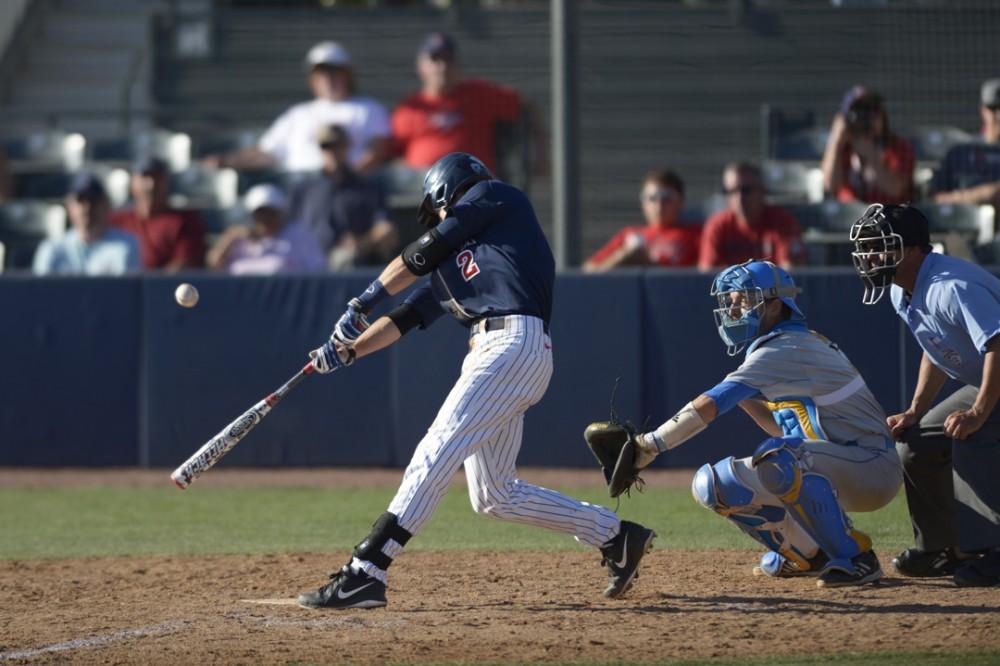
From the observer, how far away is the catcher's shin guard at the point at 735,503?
593cm

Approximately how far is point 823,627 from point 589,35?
7234mm

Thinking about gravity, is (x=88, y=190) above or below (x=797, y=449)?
above

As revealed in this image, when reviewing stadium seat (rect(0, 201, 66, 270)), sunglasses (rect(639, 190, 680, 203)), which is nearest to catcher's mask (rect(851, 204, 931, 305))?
sunglasses (rect(639, 190, 680, 203))

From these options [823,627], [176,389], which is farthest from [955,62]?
[823,627]

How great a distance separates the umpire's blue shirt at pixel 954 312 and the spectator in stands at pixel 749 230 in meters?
4.23

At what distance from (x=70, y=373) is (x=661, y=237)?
4332 millimetres

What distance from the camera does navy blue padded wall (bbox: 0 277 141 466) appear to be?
1073cm

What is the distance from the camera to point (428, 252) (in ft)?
19.4

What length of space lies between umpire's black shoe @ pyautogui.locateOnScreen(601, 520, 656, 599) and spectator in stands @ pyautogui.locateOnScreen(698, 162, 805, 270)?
4783 mm

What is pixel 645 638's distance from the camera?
5312 mm

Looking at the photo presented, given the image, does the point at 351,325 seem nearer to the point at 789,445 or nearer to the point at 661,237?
the point at 789,445

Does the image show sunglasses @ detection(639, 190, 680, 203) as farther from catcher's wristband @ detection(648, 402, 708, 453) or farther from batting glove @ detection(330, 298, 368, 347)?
catcher's wristband @ detection(648, 402, 708, 453)

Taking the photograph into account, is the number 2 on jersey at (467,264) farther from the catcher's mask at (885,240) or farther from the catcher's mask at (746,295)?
the catcher's mask at (885,240)

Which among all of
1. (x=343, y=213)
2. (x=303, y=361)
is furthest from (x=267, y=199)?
(x=303, y=361)
